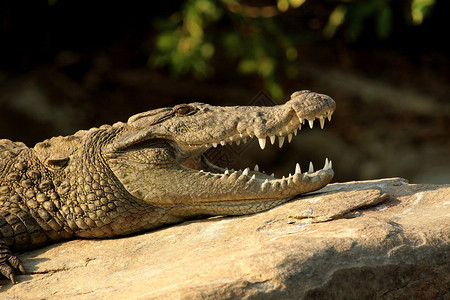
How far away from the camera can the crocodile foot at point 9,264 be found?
375 cm

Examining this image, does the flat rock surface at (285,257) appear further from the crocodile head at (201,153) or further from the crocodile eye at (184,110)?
the crocodile eye at (184,110)

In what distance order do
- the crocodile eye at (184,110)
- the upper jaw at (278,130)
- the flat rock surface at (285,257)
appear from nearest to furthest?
the flat rock surface at (285,257)
the upper jaw at (278,130)
the crocodile eye at (184,110)

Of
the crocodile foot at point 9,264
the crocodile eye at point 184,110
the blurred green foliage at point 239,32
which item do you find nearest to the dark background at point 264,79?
the blurred green foliage at point 239,32

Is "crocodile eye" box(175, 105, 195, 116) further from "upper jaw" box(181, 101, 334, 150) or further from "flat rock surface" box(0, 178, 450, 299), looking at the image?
"flat rock surface" box(0, 178, 450, 299)

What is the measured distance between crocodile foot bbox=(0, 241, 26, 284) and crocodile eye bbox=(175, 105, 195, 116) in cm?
140

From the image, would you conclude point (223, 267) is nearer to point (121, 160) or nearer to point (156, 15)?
point (121, 160)

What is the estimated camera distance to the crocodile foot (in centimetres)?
375

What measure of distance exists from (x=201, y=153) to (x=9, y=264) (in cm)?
144

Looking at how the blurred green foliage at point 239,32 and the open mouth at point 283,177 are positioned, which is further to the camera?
the blurred green foliage at point 239,32

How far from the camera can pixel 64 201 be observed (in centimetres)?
427

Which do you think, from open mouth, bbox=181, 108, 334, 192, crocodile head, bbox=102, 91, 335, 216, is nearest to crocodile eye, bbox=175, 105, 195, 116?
crocodile head, bbox=102, 91, 335, 216

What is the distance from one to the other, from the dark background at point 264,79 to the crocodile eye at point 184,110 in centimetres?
406

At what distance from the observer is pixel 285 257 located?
3.06 m

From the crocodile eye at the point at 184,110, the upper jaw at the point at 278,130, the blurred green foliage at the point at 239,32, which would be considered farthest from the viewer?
the blurred green foliage at the point at 239,32
